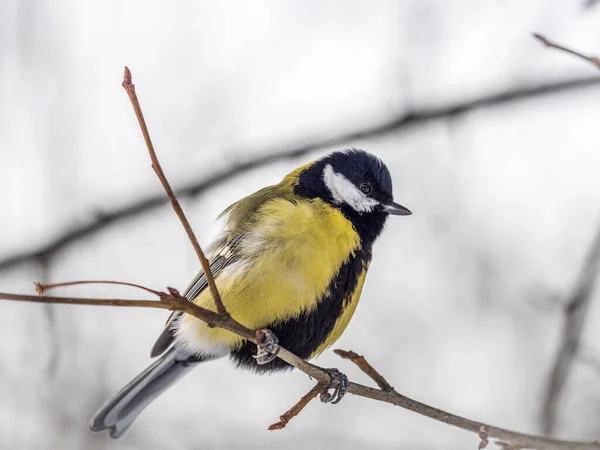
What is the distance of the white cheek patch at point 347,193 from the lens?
3494 mm

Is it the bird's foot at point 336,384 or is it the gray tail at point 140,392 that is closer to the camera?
the bird's foot at point 336,384

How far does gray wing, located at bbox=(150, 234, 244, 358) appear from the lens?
3295mm

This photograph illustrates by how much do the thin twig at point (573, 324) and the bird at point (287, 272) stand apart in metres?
0.85

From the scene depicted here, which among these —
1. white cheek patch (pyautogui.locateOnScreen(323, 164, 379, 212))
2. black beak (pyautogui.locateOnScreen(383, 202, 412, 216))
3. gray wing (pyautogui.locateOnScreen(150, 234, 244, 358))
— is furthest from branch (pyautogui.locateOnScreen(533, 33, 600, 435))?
gray wing (pyautogui.locateOnScreen(150, 234, 244, 358))

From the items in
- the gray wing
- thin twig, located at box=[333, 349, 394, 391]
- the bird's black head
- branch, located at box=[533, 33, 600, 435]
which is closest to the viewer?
thin twig, located at box=[333, 349, 394, 391]

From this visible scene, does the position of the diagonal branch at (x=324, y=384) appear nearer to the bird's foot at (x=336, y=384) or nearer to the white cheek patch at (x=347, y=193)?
the bird's foot at (x=336, y=384)

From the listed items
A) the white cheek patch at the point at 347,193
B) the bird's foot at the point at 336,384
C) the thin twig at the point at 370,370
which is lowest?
the thin twig at the point at 370,370

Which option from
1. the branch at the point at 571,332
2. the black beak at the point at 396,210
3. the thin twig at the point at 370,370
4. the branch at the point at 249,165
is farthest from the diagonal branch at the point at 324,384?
the branch at the point at 249,165

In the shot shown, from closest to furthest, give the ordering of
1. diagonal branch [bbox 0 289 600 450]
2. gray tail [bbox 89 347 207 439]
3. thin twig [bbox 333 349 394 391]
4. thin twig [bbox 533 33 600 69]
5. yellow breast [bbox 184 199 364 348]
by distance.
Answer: diagonal branch [bbox 0 289 600 450] → thin twig [bbox 533 33 600 69] → thin twig [bbox 333 349 394 391] → yellow breast [bbox 184 199 364 348] → gray tail [bbox 89 347 207 439]

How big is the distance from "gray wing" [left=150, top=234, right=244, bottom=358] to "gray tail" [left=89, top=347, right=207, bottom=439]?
87 mm

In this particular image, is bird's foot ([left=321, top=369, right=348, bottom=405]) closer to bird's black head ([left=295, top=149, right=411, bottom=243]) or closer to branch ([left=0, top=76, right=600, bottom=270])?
bird's black head ([left=295, top=149, right=411, bottom=243])

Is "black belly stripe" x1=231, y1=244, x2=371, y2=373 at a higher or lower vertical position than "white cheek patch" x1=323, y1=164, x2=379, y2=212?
lower

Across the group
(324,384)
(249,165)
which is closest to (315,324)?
(324,384)

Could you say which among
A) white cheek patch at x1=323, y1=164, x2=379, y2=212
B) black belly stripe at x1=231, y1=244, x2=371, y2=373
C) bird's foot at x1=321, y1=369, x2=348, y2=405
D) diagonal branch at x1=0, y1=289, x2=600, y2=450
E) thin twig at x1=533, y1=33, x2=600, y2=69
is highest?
white cheek patch at x1=323, y1=164, x2=379, y2=212
